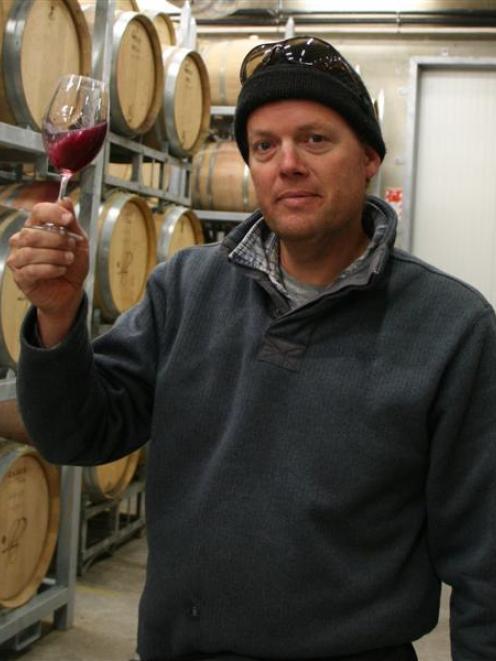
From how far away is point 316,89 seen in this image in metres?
1.73

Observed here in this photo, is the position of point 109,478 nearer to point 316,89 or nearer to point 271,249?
point 271,249

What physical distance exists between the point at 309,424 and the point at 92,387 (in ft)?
1.43

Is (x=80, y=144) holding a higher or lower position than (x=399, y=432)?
Answer: higher

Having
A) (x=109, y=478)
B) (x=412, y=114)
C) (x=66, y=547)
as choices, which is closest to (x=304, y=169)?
(x=66, y=547)

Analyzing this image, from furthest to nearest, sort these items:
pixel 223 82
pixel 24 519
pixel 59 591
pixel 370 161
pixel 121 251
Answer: pixel 223 82, pixel 121 251, pixel 59 591, pixel 24 519, pixel 370 161

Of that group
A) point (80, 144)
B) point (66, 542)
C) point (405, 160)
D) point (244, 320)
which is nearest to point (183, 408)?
point (244, 320)

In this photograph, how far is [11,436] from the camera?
3730 millimetres

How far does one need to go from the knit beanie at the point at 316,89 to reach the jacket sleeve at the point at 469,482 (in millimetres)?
466

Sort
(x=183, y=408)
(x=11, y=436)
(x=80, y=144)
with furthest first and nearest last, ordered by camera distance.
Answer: (x=11, y=436), (x=183, y=408), (x=80, y=144)

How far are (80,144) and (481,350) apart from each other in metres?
0.84

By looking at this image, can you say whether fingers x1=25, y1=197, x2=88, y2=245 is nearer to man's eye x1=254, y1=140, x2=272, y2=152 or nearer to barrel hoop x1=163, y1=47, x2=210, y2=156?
man's eye x1=254, y1=140, x2=272, y2=152

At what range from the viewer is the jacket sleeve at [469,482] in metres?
1.68

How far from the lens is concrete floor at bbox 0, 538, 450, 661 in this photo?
383 cm

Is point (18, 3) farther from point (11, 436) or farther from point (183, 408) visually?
point (183, 408)
